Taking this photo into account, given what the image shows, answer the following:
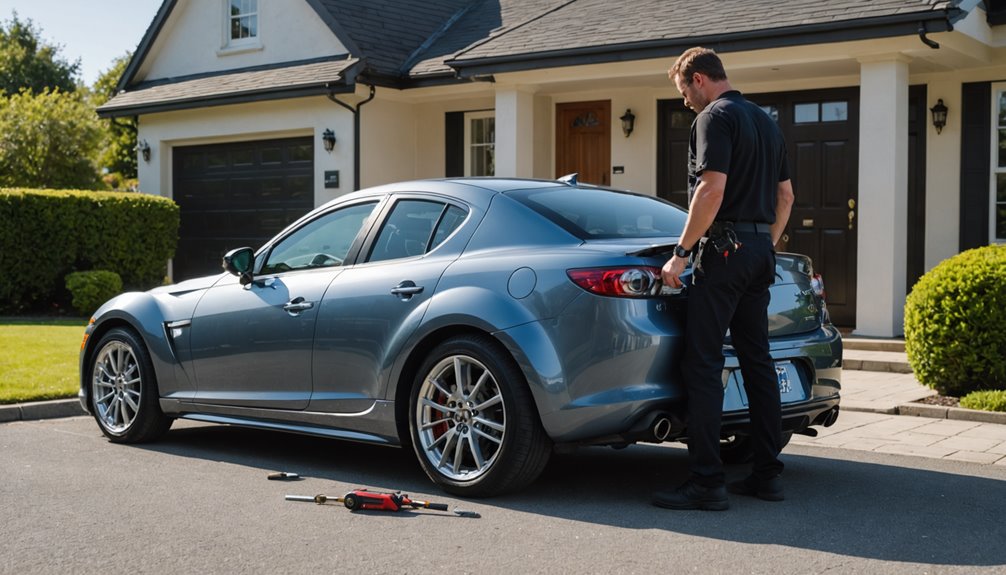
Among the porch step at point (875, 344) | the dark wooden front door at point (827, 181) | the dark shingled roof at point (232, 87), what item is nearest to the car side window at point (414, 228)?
the porch step at point (875, 344)

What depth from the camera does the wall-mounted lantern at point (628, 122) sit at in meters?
15.2


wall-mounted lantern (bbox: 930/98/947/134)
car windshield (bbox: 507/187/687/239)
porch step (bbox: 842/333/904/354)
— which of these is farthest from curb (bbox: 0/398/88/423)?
wall-mounted lantern (bbox: 930/98/947/134)

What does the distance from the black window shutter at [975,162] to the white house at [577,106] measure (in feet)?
0.05

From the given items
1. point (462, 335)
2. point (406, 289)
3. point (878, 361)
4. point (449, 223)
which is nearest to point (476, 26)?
point (878, 361)

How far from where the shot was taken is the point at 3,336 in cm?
1230

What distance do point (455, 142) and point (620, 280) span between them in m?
12.3

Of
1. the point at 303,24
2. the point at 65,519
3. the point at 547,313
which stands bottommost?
the point at 65,519

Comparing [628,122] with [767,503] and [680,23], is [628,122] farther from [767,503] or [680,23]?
[767,503]

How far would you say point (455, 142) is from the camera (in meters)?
17.2

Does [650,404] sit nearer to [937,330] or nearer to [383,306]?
[383,306]

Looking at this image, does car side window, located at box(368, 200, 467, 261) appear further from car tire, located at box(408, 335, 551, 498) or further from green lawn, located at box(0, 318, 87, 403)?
green lawn, located at box(0, 318, 87, 403)

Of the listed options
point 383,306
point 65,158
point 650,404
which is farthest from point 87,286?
point 65,158

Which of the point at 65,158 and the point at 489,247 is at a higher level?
→ the point at 65,158

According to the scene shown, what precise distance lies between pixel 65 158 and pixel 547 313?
29371 mm
